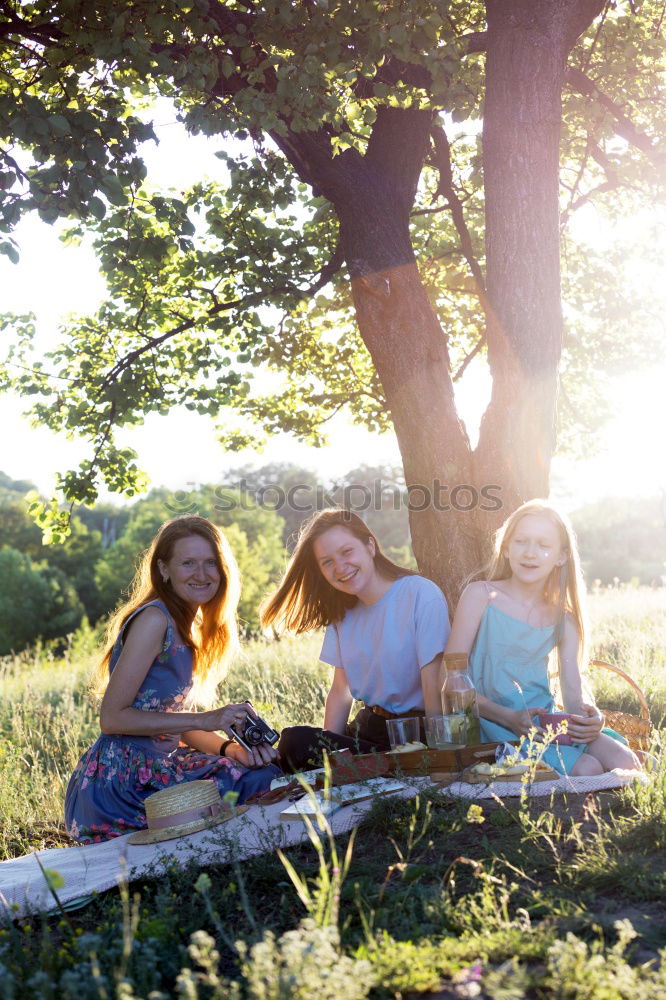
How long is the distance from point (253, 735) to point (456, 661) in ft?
3.89

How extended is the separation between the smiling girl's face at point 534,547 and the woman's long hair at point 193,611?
171 centimetres

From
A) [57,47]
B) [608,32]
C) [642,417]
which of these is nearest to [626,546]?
[642,417]

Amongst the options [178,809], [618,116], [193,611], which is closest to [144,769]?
[178,809]

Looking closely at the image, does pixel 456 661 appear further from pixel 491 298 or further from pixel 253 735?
pixel 491 298

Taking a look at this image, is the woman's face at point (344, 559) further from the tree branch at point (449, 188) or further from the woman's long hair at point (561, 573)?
the tree branch at point (449, 188)

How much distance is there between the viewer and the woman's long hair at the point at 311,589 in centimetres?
569

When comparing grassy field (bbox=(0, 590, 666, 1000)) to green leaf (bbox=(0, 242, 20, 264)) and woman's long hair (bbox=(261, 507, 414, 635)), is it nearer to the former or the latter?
woman's long hair (bbox=(261, 507, 414, 635))

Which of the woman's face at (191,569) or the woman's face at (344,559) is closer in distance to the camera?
the woman's face at (191,569)

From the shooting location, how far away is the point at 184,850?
4.04m

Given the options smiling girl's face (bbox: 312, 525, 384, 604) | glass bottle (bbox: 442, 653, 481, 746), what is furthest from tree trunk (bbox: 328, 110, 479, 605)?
glass bottle (bbox: 442, 653, 481, 746)

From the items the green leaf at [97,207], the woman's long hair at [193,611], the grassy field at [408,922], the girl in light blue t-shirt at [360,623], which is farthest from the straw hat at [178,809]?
A: the green leaf at [97,207]

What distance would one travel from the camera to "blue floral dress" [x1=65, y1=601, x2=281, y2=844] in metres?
4.89

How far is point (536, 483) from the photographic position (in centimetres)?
646

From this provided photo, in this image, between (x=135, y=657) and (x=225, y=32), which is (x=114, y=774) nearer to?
(x=135, y=657)
